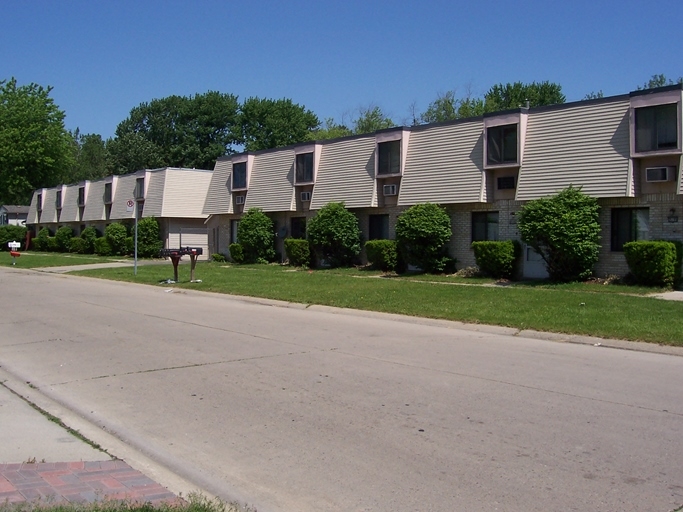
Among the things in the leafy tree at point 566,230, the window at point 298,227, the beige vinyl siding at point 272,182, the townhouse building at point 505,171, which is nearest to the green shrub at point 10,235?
the beige vinyl siding at point 272,182

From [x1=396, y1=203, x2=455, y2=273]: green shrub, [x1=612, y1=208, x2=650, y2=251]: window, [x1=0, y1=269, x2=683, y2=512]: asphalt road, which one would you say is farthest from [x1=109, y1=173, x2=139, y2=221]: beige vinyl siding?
[x1=0, y1=269, x2=683, y2=512]: asphalt road

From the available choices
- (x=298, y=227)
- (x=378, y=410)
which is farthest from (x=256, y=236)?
(x=378, y=410)

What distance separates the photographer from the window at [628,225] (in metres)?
20.6

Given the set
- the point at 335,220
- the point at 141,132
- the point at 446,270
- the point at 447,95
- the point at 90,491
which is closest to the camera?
the point at 90,491

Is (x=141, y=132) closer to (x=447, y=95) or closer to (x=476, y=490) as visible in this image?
(x=447, y=95)

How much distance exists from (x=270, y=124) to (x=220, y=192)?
3797 centimetres

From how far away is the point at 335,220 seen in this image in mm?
28484

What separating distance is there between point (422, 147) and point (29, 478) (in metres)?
22.9

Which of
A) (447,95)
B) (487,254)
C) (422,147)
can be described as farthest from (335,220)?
(447,95)

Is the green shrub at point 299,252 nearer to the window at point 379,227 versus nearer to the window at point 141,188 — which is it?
the window at point 379,227

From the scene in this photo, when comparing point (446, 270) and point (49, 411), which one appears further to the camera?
point (446, 270)

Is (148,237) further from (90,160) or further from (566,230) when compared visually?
(90,160)

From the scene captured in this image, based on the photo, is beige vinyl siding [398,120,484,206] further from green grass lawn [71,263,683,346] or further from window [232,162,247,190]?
window [232,162,247,190]

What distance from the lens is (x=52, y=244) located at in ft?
180
